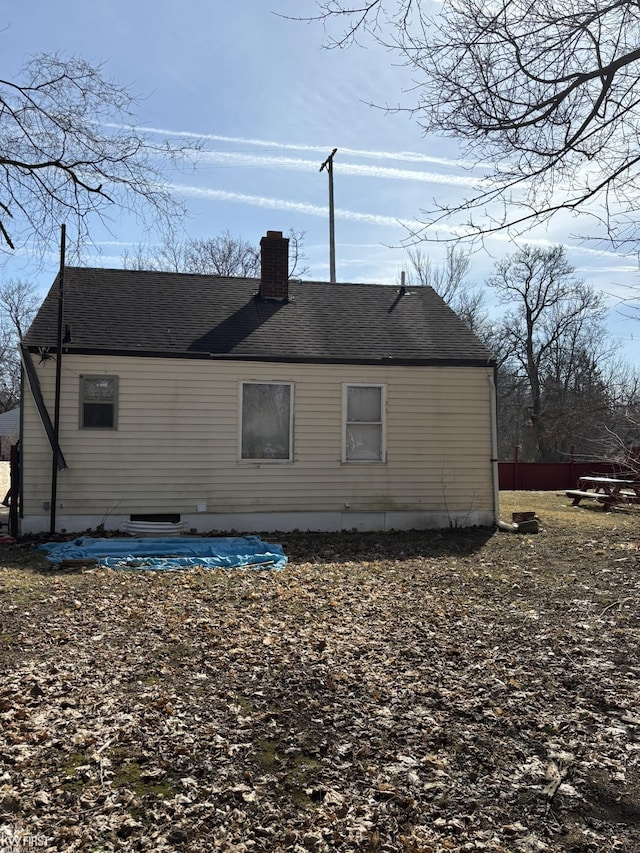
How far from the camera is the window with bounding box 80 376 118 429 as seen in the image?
1072cm

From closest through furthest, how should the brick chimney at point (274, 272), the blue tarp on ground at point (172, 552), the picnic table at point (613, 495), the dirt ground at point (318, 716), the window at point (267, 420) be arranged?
the dirt ground at point (318, 716), the blue tarp on ground at point (172, 552), the window at point (267, 420), the brick chimney at point (274, 272), the picnic table at point (613, 495)

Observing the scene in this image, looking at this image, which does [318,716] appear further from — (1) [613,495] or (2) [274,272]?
(1) [613,495]

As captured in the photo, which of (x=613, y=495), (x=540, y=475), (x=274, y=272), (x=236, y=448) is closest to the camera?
(x=236, y=448)

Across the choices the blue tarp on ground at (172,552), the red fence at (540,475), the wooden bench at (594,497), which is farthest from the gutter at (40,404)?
the red fence at (540,475)

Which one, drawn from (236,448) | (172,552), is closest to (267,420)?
(236,448)

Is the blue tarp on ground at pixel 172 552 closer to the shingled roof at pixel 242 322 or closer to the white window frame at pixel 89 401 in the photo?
the white window frame at pixel 89 401

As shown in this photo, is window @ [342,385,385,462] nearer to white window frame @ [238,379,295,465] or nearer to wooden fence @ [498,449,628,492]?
white window frame @ [238,379,295,465]

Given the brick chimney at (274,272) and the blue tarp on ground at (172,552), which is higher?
the brick chimney at (274,272)

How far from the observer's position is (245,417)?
11375 mm

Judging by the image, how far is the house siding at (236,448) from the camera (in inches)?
418

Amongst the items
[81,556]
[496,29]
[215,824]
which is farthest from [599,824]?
[81,556]

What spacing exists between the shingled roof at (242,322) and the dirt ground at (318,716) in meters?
4.72

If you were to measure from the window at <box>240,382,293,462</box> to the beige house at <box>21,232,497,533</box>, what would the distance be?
2 cm

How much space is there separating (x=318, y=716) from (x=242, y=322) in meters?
8.93
